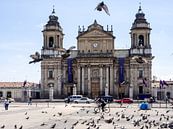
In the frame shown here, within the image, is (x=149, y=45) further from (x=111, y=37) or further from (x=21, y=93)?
(x=21, y=93)

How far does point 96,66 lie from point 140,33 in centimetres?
1037

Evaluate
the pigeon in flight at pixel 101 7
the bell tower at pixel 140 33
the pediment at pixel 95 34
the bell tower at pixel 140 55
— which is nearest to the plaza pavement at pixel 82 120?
the pigeon in flight at pixel 101 7

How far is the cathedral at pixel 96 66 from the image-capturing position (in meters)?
88.4

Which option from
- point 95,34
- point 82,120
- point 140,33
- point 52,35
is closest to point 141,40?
point 140,33

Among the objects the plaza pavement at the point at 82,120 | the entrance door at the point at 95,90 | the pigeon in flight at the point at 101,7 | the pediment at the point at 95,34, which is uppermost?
the pediment at the point at 95,34

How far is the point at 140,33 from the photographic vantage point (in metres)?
88.8

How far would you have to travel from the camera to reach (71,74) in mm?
90562

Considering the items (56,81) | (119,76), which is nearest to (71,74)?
(56,81)

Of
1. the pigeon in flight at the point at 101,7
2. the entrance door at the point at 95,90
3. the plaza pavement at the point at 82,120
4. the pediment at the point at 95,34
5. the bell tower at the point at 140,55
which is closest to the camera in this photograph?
the pigeon in flight at the point at 101,7

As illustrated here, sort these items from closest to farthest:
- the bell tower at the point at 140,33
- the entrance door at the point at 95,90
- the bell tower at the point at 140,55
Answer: the bell tower at the point at 140,55 < the bell tower at the point at 140,33 < the entrance door at the point at 95,90

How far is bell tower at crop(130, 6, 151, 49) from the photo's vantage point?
8856 cm

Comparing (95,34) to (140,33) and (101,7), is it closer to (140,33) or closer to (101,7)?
(140,33)

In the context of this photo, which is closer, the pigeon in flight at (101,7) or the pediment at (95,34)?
the pigeon in flight at (101,7)

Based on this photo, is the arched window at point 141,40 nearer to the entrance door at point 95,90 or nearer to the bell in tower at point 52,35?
the entrance door at point 95,90
